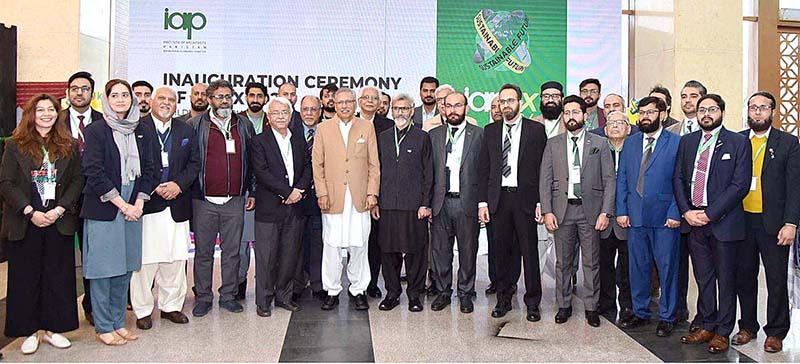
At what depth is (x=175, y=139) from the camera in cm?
426

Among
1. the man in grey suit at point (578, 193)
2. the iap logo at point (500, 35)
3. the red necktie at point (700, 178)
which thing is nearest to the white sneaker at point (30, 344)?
the man in grey suit at point (578, 193)

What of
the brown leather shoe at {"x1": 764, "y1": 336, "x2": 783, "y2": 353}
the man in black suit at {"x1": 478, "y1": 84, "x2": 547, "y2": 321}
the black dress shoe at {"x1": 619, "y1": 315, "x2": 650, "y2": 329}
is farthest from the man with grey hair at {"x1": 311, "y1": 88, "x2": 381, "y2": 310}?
the brown leather shoe at {"x1": 764, "y1": 336, "x2": 783, "y2": 353}

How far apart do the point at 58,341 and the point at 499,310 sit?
2.79 meters

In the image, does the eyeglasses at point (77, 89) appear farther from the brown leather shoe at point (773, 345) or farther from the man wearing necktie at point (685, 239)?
the brown leather shoe at point (773, 345)

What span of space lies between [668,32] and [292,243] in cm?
553

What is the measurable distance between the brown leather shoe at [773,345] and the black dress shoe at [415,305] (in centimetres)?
217

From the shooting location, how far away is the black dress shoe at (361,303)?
4.64 metres

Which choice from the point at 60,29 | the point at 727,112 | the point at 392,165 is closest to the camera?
the point at 392,165

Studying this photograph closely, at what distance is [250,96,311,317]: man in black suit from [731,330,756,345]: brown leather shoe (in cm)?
286

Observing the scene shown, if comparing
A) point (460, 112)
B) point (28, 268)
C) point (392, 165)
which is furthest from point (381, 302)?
point (28, 268)

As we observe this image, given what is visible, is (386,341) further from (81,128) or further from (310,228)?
(81,128)

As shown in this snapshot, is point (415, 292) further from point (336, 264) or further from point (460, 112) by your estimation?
point (460, 112)

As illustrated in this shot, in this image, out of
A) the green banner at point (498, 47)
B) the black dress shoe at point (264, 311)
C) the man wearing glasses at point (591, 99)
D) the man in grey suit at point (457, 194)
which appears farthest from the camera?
the green banner at point (498, 47)

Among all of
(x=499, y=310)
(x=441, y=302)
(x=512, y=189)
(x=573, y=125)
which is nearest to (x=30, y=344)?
(x=441, y=302)
